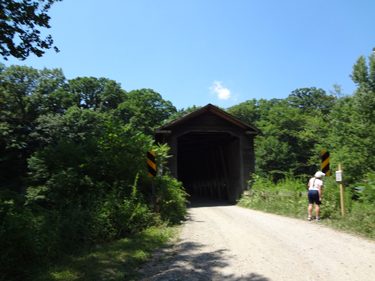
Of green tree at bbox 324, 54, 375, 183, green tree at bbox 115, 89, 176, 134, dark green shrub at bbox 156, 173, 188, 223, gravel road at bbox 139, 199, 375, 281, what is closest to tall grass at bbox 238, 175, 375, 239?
gravel road at bbox 139, 199, 375, 281

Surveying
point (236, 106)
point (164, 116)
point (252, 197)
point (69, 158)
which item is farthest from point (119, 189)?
point (236, 106)

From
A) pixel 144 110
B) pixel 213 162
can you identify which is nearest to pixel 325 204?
pixel 213 162

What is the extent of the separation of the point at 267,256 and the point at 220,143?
14416 mm

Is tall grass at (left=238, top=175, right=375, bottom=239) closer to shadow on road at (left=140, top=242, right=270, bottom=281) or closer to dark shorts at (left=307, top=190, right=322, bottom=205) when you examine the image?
dark shorts at (left=307, top=190, right=322, bottom=205)

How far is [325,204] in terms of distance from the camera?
312 inches

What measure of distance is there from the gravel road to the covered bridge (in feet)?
26.9

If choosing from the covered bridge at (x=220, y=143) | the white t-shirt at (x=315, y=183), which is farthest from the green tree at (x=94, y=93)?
the white t-shirt at (x=315, y=183)

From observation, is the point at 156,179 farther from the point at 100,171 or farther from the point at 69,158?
the point at 69,158

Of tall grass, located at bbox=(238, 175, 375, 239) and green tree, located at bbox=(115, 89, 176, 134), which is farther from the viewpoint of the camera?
green tree, located at bbox=(115, 89, 176, 134)

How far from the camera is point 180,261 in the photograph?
184 inches

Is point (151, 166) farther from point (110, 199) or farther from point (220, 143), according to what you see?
point (220, 143)

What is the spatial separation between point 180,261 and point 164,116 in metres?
41.2

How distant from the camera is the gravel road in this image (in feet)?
12.7

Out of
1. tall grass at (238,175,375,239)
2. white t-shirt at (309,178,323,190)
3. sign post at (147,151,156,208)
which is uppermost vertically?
sign post at (147,151,156,208)
